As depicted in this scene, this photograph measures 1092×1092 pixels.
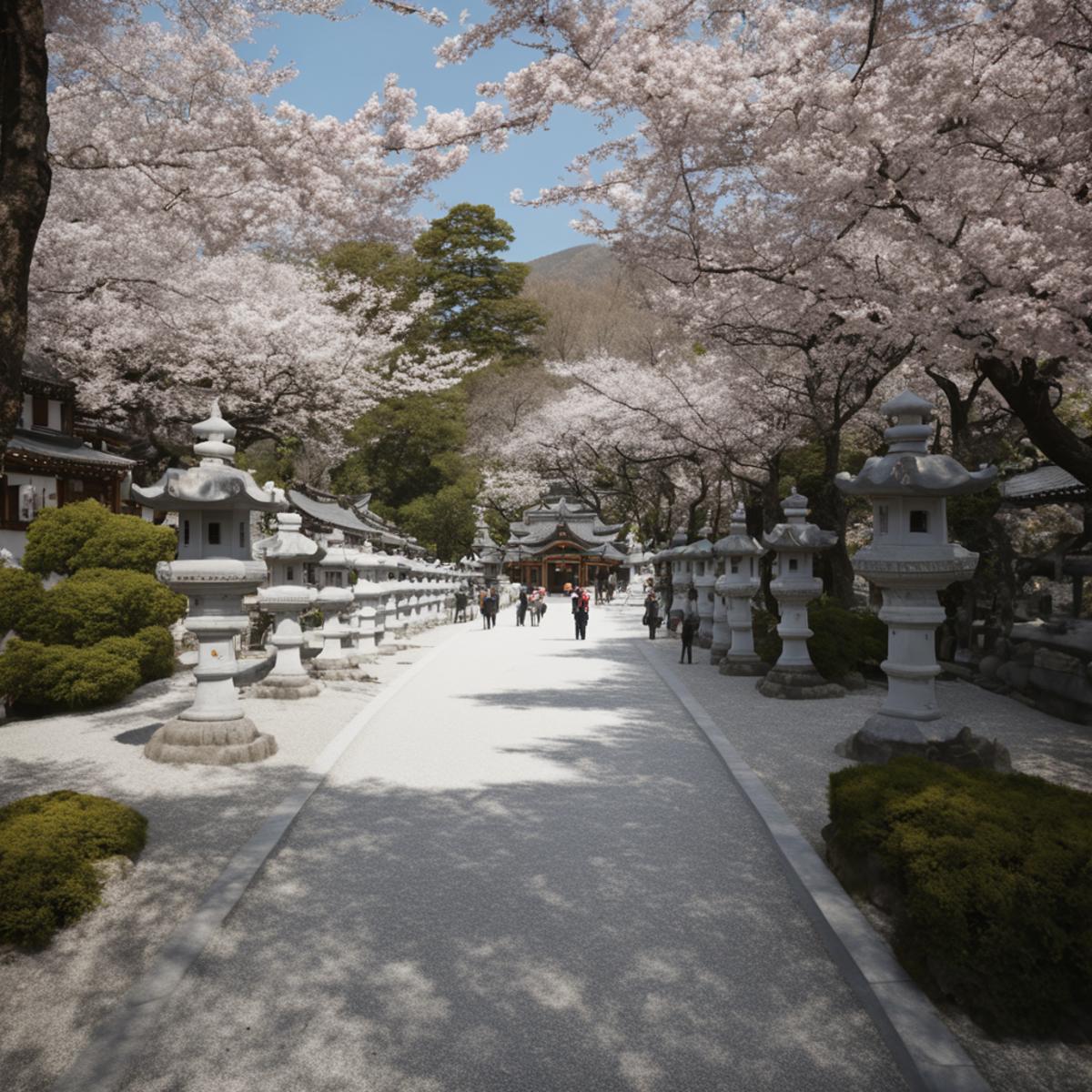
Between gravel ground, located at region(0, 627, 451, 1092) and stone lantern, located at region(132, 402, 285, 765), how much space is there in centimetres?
29

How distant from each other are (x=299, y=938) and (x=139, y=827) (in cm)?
176

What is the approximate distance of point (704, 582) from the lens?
66.1ft

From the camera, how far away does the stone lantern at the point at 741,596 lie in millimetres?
15367

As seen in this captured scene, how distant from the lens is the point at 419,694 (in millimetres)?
13414

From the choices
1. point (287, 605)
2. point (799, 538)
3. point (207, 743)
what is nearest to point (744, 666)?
point (799, 538)

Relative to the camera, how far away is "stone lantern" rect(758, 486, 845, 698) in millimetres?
12672

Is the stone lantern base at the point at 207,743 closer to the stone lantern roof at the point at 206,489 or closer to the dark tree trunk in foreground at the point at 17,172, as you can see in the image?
the stone lantern roof at the point at 206,489

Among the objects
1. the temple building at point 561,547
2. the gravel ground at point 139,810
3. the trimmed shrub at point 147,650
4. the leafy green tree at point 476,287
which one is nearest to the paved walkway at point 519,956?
the gravel ground at point 139,810

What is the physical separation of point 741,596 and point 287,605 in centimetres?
805

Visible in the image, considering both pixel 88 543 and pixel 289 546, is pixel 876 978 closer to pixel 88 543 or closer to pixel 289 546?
pixel 289 546

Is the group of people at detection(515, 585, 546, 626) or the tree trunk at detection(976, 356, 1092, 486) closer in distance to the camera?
the tree trunk at detection(976, 356, 1092, 486)

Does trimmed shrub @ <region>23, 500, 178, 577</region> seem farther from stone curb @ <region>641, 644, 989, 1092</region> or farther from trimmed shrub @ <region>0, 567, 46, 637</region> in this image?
stone curb @ <region>641, 644, 989, 1092</region>

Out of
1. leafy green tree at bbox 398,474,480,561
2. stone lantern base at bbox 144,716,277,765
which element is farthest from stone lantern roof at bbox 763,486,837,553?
leafy green tree at bbox 398,474,480,561

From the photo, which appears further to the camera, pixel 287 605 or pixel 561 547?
pixel 561 547
